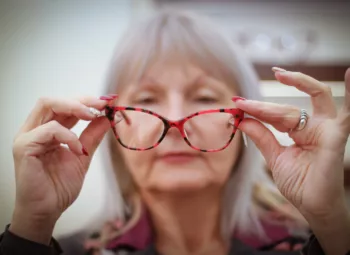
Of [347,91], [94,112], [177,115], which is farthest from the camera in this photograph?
[177,115]

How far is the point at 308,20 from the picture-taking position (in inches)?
38.8

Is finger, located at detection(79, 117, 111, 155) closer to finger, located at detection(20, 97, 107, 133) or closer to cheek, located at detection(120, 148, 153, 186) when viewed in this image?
finger, located at detection(20, 97, 107, 133)

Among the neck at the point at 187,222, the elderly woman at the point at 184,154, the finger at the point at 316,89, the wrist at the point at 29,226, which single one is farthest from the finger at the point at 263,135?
the wrist at the point at 29,226

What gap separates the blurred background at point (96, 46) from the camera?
0.97 metres

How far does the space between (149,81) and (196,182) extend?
30 centimetres

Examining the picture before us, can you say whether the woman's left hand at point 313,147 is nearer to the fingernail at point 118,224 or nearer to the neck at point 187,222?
the neck at point 187,222

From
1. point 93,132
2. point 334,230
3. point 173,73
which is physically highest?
point 173,73

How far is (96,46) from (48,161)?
36cm

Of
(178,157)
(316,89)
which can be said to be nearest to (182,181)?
(178,157)

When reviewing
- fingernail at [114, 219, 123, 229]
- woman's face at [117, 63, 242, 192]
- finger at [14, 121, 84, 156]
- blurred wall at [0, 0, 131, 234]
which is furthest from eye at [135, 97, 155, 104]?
fingernail at [114, 219, 123, 229]

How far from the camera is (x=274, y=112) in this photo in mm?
750

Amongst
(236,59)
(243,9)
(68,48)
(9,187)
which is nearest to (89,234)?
(9,187)

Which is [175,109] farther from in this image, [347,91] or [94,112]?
[347,91]

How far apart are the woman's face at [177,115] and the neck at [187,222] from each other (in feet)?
0.12
